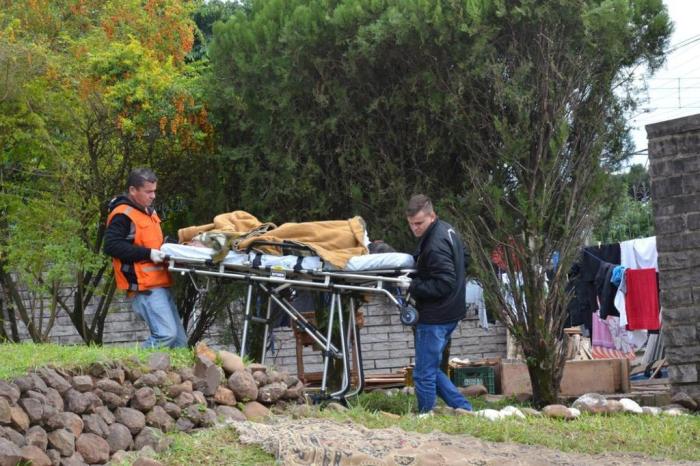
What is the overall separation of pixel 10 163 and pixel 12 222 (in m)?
0.67

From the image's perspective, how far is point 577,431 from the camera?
302 inches

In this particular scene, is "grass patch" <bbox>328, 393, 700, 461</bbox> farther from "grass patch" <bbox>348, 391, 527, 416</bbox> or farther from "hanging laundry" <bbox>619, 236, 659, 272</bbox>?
"hanging laundry" <bbox>619, 236, 659, 272</bbox>

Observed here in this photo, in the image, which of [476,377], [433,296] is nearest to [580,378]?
[476,377]

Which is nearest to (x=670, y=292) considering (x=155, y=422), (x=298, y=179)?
(x=298, y=179)

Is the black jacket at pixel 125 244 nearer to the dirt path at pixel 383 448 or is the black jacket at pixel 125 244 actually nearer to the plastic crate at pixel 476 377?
the dirt path at pixel 383 448

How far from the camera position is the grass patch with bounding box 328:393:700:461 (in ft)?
23.5

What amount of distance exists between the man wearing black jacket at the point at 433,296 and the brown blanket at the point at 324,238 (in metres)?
0.52

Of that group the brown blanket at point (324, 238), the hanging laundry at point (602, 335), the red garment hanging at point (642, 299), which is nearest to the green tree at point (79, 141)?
the brown blanket at point (324, 238)

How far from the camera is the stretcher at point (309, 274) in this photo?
27.8ft

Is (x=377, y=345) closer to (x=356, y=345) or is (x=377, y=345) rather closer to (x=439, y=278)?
(x=356, y=345)

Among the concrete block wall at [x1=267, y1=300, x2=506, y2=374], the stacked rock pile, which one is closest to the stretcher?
the stacked rock pile

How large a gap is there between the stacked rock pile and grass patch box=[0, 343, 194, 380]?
0.29ft

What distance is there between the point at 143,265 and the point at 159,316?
0.45 meters

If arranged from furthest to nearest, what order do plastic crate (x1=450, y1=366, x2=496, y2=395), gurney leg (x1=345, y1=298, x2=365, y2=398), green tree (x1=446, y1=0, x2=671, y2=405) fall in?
plastic crate (x1=450, y1=366, x2=496, y2=395) < green tree (x1=446, y1=0, x2=671, y2=405) < gurney leg (x1=345, y1=298, x2=365, y2=398)
